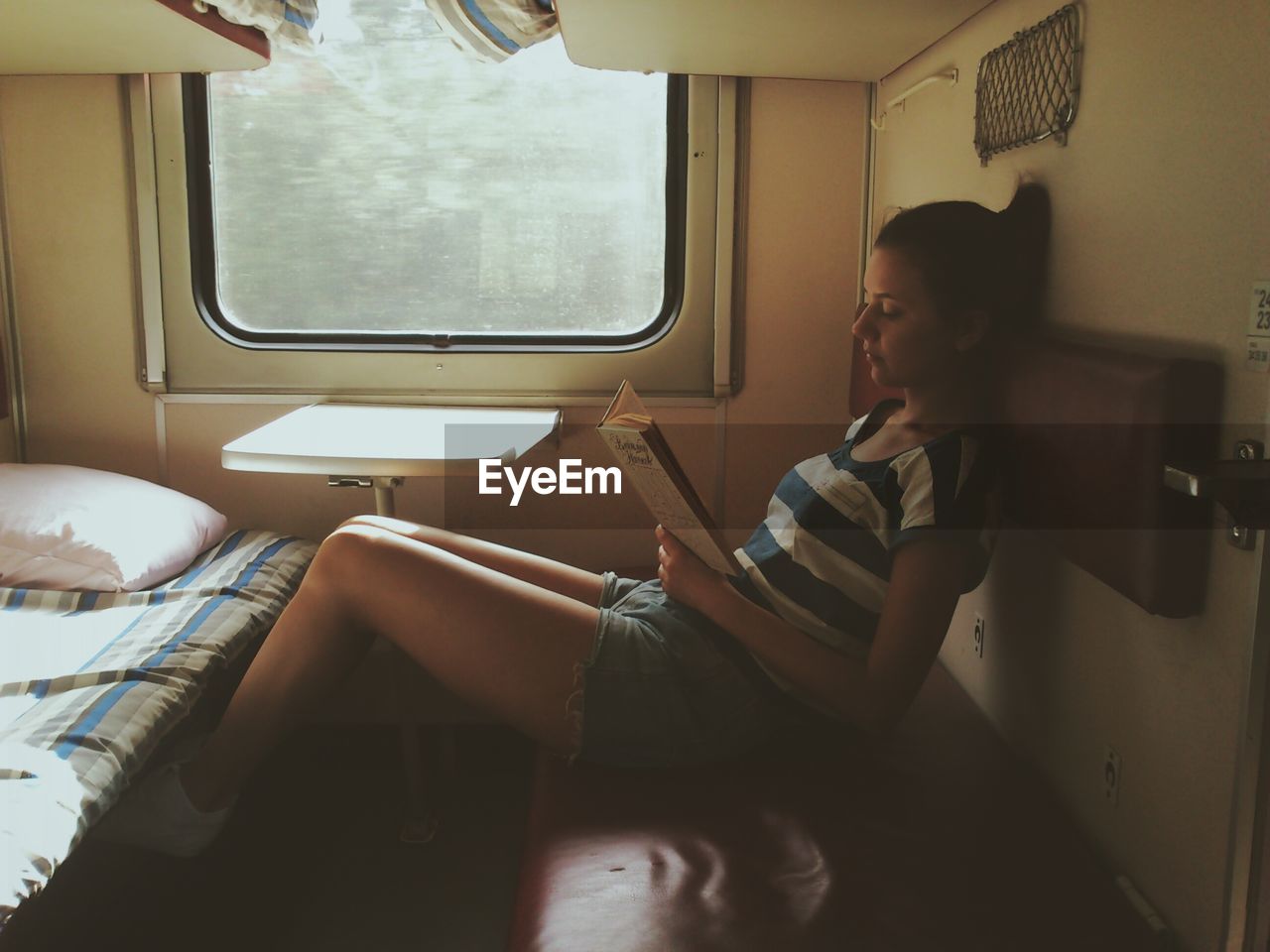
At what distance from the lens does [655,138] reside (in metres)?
2.85

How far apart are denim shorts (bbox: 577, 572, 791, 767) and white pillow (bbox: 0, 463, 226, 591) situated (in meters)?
1.25

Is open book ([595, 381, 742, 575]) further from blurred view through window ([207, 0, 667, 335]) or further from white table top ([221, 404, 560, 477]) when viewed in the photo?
blurred view through window ([207, 0, 667, 335])

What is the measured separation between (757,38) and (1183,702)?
162 centimetres

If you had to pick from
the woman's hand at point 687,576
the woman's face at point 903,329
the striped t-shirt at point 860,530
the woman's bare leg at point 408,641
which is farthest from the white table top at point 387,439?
the woman's face at point 903,329

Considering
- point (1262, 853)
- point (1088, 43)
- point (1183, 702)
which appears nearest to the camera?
point (1262, 853)

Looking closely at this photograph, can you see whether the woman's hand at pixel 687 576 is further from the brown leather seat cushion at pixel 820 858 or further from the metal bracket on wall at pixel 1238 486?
the metal bracket on wall at pixel 1238 486

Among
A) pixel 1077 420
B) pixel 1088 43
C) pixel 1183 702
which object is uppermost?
pixel 1088 43

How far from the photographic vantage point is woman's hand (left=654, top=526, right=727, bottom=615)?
1.77m

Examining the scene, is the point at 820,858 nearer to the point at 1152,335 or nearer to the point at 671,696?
the point at 671,696

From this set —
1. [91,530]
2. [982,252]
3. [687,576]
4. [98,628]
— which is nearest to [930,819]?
[687,576]

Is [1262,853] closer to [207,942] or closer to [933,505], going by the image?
[933,505]

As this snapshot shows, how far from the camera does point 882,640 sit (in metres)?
1.56

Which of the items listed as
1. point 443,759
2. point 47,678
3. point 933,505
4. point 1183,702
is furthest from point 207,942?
point 1183,702

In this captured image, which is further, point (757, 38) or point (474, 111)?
point (474, 111)
